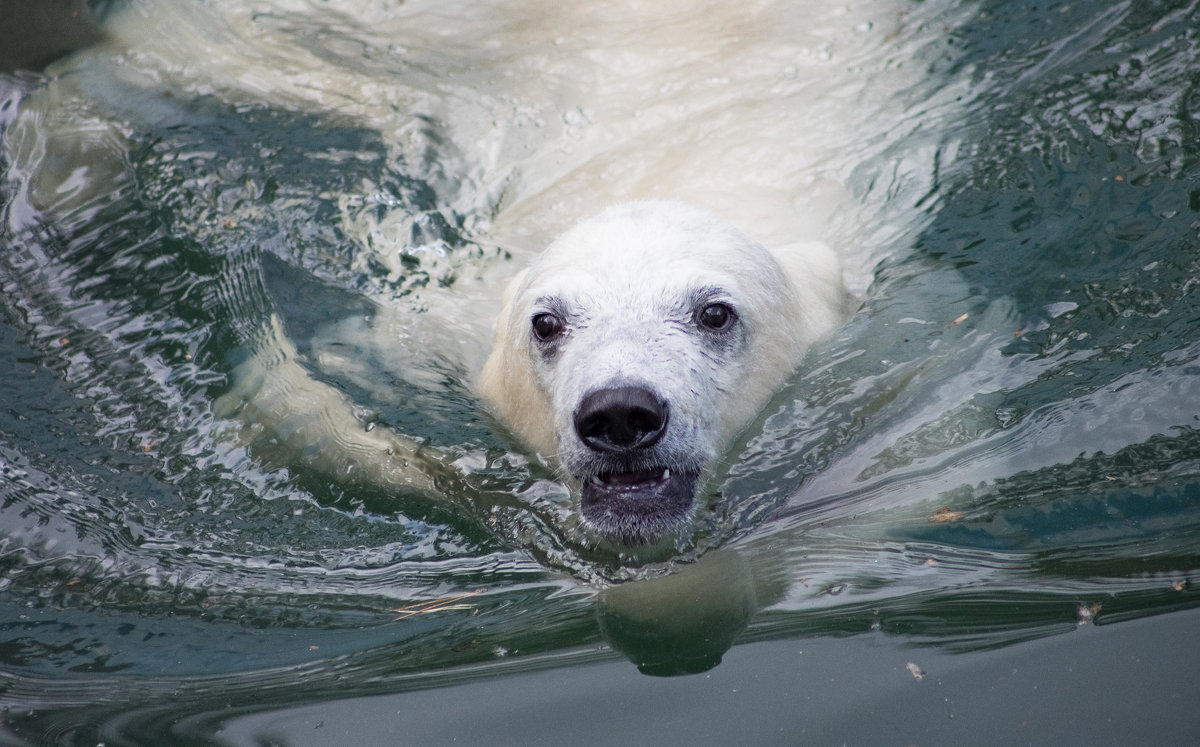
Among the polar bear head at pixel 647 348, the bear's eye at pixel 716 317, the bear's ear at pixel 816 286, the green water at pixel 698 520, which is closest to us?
the green water at pixel 698 520

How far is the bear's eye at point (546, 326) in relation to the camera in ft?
10.9

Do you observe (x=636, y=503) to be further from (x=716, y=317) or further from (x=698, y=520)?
(x=716, y=317)

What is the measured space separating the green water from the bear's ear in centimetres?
14

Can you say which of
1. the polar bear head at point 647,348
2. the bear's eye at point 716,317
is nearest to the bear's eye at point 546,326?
the polar bear head at point 647,348

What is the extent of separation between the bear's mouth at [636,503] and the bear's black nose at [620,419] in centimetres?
14

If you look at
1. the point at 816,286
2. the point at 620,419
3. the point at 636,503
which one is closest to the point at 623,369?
the point at 620,419

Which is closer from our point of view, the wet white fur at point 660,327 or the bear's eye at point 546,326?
the wet white fur at point 660,327

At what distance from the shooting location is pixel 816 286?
3963mm

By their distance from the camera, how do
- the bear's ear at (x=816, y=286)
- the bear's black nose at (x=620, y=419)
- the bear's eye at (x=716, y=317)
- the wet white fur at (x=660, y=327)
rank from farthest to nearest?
the bear's ear at (x=816, y=286) → the bear's eye at (x=716, y=317) → the wet white fur at (x=660, y=327) → the bear's black nose at (x=620, y=419)

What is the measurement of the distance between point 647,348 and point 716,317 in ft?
1.37


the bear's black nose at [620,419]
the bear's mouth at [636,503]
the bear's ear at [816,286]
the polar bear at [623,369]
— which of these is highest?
the bear's ear at [816,286]

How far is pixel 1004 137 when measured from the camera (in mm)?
4777

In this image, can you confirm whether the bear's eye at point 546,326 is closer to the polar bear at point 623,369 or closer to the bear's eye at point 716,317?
the polar bear at point 623,369

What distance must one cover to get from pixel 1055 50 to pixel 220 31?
4667 mm
